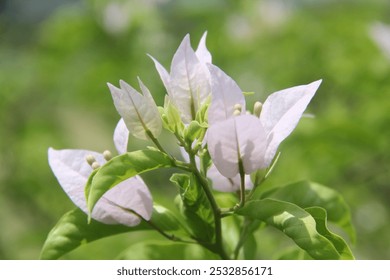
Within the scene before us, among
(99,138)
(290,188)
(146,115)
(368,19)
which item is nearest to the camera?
(146,115)

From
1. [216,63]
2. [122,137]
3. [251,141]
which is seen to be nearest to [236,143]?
[251,141]

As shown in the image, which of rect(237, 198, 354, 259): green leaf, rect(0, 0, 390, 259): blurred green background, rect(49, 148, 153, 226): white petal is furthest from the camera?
rect(0, 0, 390, 259): blurred green background

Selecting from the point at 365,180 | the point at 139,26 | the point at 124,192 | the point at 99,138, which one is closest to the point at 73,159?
the point at 124,192

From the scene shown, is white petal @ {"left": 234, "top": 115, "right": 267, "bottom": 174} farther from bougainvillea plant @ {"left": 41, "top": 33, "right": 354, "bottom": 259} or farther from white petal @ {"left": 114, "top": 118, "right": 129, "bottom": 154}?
white petal @ {"left": 114, "top": 118, "right": 129, "bottom": 154}

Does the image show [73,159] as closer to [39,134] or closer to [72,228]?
[72,228]

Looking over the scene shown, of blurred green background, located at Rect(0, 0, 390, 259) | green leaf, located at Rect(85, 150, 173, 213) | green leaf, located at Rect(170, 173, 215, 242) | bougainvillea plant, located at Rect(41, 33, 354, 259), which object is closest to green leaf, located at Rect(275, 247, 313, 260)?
bougainvillea plant, located at Rect(41, 33, 354, 259)

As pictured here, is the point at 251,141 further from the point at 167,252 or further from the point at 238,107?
the point at 167,252

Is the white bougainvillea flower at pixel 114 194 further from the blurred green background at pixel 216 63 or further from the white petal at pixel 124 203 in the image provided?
the blurred green background at pixel 216 63

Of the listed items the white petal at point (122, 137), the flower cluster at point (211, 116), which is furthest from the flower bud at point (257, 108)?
the white petal at point (122, 137)
